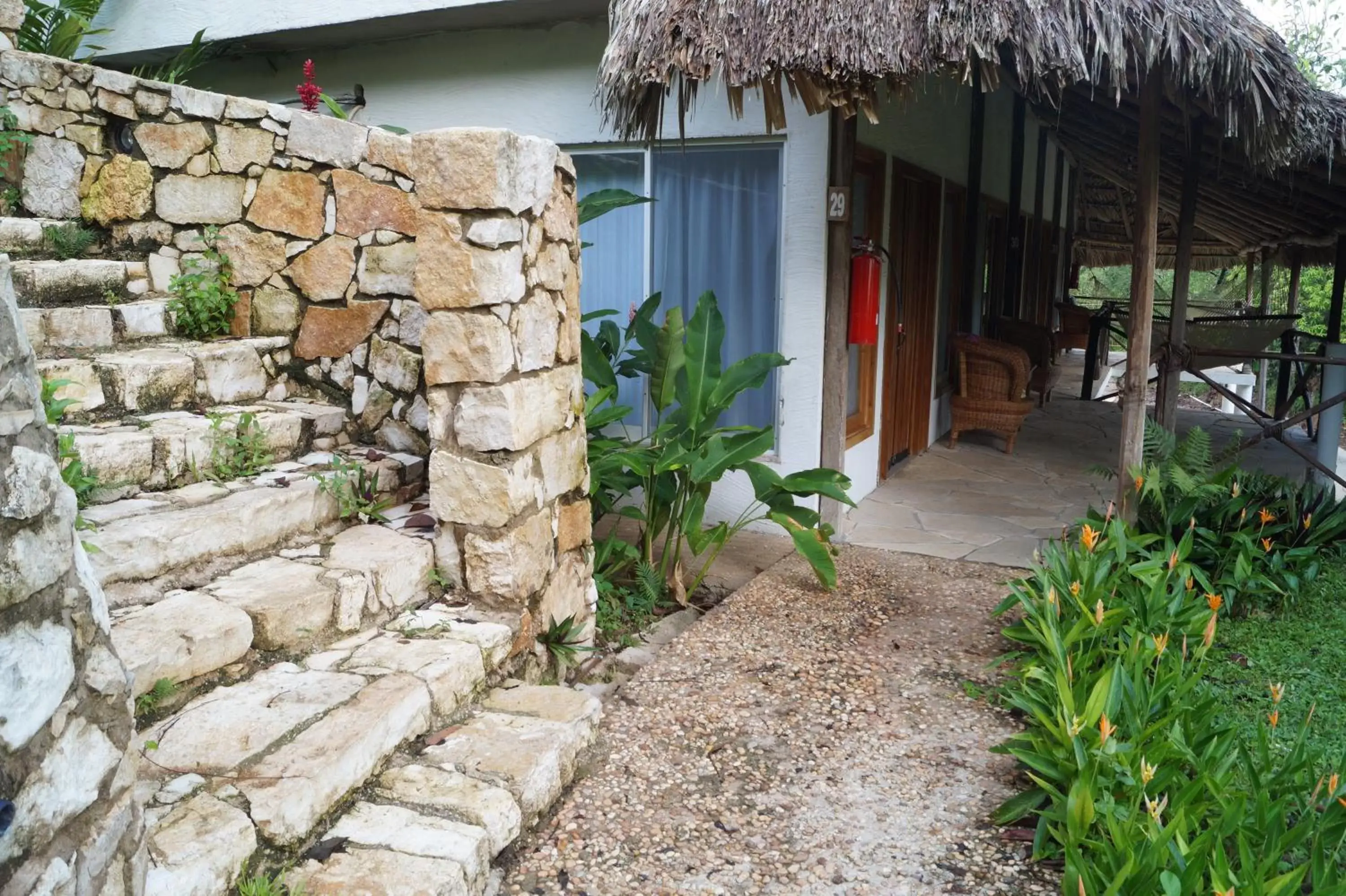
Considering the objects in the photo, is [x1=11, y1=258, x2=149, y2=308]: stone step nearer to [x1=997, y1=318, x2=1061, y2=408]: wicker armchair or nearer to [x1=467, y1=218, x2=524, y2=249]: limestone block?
[x1=467, y1=218, x2=524, y2=249]: limestone block

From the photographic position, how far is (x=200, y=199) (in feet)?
13.8

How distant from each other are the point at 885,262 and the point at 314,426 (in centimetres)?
408

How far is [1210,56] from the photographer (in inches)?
168

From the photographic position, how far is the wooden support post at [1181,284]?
19.2 feet

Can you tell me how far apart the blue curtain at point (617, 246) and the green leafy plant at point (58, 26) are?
3.28m

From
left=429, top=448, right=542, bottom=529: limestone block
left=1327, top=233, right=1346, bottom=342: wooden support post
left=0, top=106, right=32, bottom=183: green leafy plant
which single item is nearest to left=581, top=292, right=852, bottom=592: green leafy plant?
left=429, top=448, right=542, bottom=529: limestone block

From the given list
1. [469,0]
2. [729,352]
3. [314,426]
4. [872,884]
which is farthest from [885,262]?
[872,884]

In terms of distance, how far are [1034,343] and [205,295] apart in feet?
24.9

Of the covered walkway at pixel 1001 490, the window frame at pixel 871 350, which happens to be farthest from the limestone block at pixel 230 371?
the window frame at pixel 871 350

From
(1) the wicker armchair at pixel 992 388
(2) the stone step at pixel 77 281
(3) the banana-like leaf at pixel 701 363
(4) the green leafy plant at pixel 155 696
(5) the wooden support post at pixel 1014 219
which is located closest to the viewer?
(4) the green leafy plant at pixel 155 696

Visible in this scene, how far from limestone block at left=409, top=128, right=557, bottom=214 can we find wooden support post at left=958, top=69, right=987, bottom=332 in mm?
5996

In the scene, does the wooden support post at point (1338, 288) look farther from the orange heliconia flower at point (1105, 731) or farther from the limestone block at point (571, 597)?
the limestone block at point (571, 597)

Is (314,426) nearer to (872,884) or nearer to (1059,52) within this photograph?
(872,884)

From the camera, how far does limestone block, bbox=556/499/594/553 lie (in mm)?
3762
